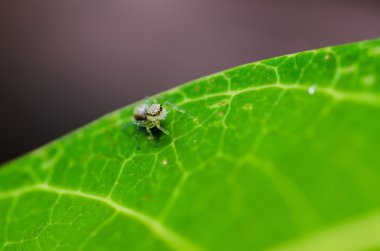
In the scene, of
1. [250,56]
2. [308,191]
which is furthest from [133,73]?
[308,191]

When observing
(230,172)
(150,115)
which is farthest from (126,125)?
(230,172)

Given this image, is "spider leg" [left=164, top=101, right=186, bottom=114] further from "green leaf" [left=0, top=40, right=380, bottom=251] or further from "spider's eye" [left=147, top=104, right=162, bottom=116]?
"spider's eye" [left=147, top=104, right=162, bottom=116]

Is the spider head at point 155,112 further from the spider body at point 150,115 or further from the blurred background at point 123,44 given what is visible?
the blurred background at point 123,44

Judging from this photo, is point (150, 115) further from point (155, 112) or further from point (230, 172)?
point (230, 172)

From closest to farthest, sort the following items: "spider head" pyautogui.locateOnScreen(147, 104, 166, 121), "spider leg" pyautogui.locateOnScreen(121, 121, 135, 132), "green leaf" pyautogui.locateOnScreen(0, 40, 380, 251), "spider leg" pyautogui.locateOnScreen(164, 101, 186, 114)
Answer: "green leaf" pyautogui.locateOnScreen(0, 40, 380, 251) → "spider leg" pyautogui.locateOnScreen(164, 101, 186, 114) → "spider leg" pyautogui.locateOnScreen(121, 121, 135, 132) → "spider head" pyautogui.locateOnScreen(147, 104, 166, 121)

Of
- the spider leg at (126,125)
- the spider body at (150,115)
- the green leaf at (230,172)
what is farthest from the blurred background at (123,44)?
the green leaf at (230,172)

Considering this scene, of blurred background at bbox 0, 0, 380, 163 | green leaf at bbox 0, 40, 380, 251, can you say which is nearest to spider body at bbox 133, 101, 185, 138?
green leaf at bbox 0, 40, 380, 251
